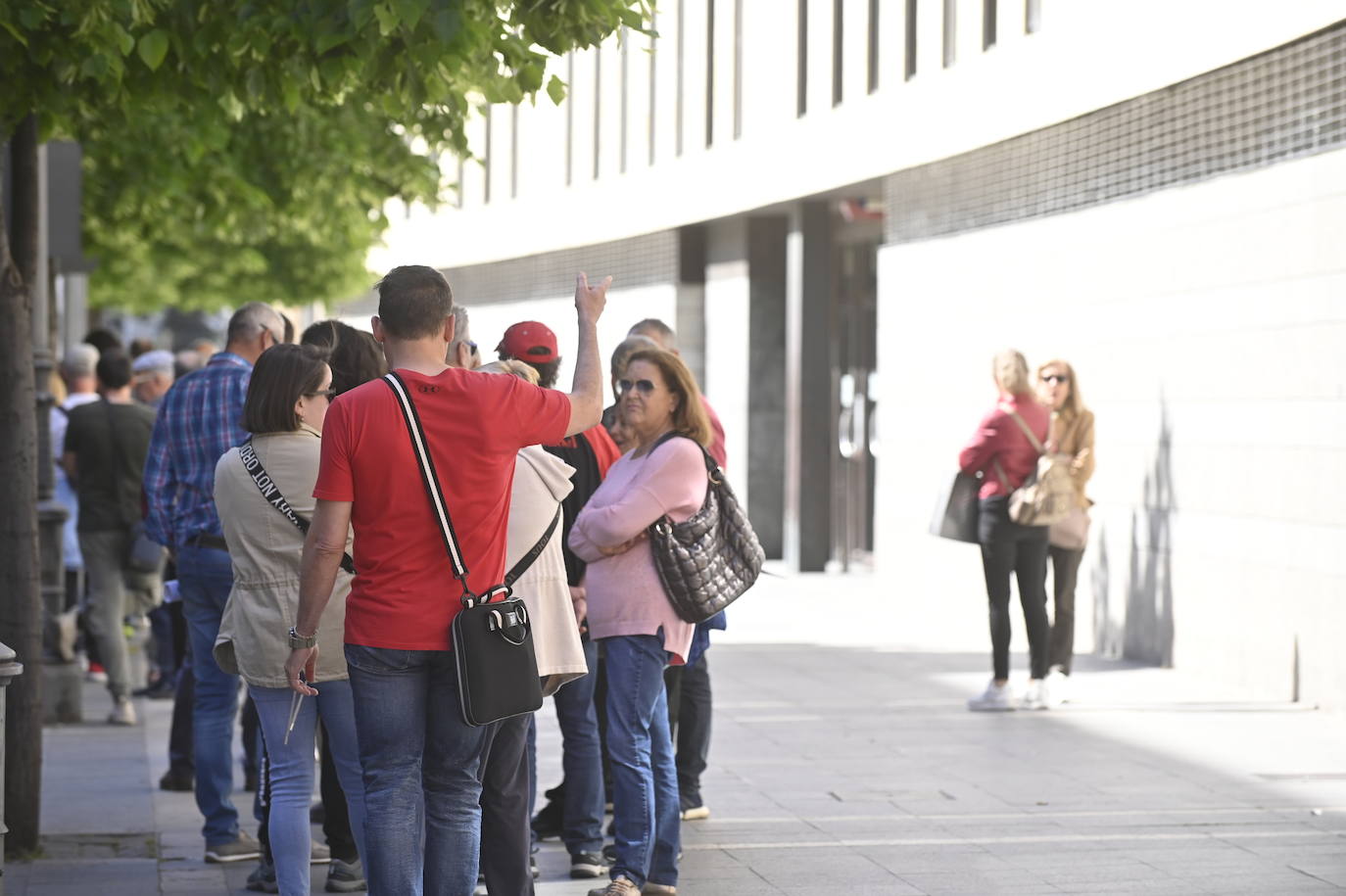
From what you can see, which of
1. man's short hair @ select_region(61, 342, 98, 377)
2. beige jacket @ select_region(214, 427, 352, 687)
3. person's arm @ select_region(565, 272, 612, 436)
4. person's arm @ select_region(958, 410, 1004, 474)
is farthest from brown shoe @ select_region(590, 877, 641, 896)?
man's short hair @ select_region(61, 342, 98, 377)

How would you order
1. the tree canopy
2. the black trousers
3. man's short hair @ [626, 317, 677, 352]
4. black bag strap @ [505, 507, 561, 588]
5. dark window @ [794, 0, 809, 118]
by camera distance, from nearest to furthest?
the black trousers → black bag strap @ [505, 507, 561, 588] → the tree canopy → man's short hair @ [626, 317, 677, 352] → dark window @ [794, 0, 809, 118]

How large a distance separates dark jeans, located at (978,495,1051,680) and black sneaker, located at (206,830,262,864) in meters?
4.93

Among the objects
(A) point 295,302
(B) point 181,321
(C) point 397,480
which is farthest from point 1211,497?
(B) point 181,321

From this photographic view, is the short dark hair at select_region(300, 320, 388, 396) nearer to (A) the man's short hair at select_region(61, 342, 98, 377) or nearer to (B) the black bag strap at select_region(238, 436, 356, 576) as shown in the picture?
(B) the black bag strap at select_region(238, 436, 356, 576)

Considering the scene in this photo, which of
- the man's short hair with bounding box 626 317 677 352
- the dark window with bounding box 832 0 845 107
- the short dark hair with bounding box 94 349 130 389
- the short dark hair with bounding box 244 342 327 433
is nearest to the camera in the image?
the short dark hair with bounding box 244 342 327 433

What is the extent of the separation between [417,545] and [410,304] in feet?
1.94

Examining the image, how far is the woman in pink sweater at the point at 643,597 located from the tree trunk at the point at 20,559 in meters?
2.16

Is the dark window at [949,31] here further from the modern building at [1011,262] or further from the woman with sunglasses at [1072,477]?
the woman with sunglasses at [1072,477]

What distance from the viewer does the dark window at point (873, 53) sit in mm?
18047

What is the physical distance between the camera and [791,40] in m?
19.7

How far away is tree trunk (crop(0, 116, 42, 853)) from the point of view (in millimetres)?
7062

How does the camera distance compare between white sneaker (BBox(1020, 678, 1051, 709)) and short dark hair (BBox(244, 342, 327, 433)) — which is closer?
short dark hair (BBox(244, 342, 327, 433))

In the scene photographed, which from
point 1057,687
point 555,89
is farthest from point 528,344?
point 1057,687

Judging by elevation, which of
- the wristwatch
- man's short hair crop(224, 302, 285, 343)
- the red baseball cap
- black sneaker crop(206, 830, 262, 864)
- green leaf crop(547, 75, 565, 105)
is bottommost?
black sneaker crop(206, 830, 262, 864)
